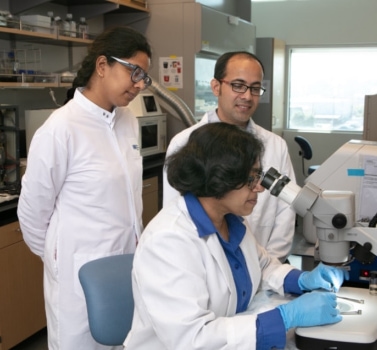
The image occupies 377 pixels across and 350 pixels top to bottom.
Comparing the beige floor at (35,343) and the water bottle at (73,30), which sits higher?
the water bottle at (73,30)

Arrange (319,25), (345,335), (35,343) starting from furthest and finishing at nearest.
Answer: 1. (319,25)
2. (35,343)
3. (345,335)

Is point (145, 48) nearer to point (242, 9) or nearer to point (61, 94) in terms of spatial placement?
point (61, 94)

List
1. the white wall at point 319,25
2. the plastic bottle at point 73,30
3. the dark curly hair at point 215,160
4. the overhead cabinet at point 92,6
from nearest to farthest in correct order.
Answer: the dark curly hair at point 215,160, the plastic bottle at point 73,30, the overhead cabinet at point 92,6, the white wall at point 319,25

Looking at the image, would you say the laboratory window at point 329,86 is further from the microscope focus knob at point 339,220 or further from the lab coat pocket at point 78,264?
the microscope focus knob at point 339,220

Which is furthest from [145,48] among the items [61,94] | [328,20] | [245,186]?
[328,20]

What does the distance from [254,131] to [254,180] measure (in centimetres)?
65

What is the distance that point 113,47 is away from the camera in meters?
1.78

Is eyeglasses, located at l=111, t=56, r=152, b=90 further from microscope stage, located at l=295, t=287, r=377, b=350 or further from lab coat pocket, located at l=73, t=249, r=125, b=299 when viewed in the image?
microscope stage, located at l=295, t=287, r=377, b=350

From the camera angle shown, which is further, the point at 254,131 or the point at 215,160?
the point at 254,131

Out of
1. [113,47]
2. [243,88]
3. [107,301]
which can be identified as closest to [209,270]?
[107,301]

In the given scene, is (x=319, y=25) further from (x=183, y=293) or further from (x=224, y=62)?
(x=183, y=293)

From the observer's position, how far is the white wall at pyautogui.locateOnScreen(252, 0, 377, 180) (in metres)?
5.85

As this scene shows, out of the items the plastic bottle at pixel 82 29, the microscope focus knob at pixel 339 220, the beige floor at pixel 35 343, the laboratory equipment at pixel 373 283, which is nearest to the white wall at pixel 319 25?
the plastic bottle at pixel 82 29

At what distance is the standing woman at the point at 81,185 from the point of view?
1732 mm
